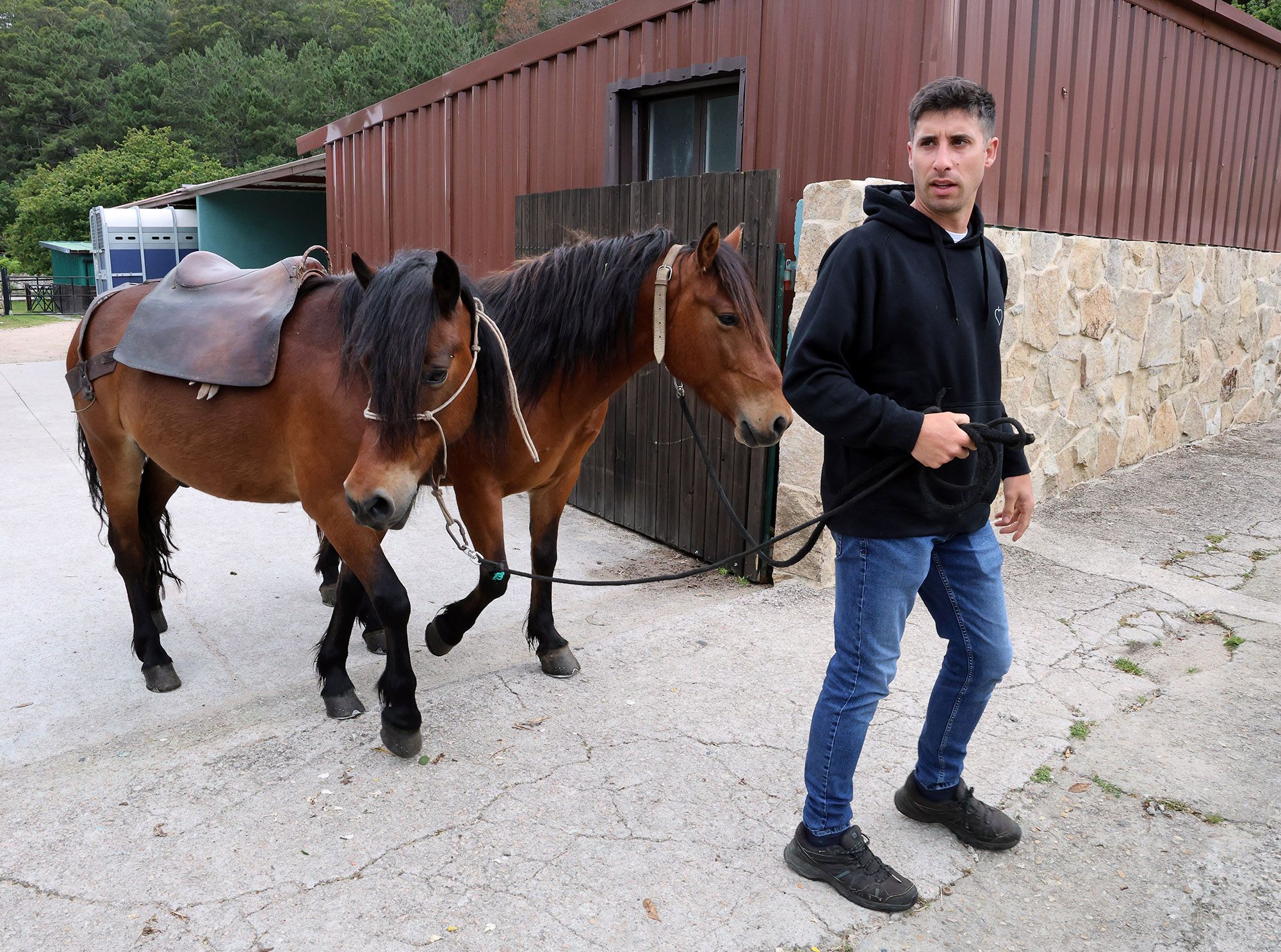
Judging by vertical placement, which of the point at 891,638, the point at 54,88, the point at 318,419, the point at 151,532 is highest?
the point at 54,88

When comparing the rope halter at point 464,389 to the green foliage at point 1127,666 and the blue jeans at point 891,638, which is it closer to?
the blue jeans at point 891,638

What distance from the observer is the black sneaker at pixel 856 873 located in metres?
2.13

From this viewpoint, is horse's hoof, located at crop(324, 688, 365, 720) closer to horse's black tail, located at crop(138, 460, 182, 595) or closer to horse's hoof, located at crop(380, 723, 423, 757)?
horse's hoof, located at crop(380, 723, 423, 757)

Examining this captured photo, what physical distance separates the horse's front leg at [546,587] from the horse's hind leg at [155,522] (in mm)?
1578

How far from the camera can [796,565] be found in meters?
4.50

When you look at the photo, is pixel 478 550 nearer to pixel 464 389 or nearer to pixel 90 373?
pixel 464 389

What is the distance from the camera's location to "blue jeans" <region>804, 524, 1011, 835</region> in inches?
79.7

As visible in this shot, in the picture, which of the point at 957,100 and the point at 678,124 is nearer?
the point at 957,100

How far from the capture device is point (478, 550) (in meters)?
3.15

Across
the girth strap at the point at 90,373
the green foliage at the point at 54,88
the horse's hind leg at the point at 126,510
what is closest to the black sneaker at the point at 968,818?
the horse's hind leg at the point at 126,510

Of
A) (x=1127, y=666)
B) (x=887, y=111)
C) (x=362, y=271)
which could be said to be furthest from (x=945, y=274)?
(x=887, y=111)

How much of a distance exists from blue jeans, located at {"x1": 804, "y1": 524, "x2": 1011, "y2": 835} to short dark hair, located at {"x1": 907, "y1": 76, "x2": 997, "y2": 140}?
3.08 ft

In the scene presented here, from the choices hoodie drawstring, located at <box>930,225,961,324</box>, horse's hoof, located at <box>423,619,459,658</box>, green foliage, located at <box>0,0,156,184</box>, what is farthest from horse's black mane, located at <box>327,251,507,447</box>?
green foliage, located at <box>0,0,156,184</box>

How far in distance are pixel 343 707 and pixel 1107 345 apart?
5.40 metres
